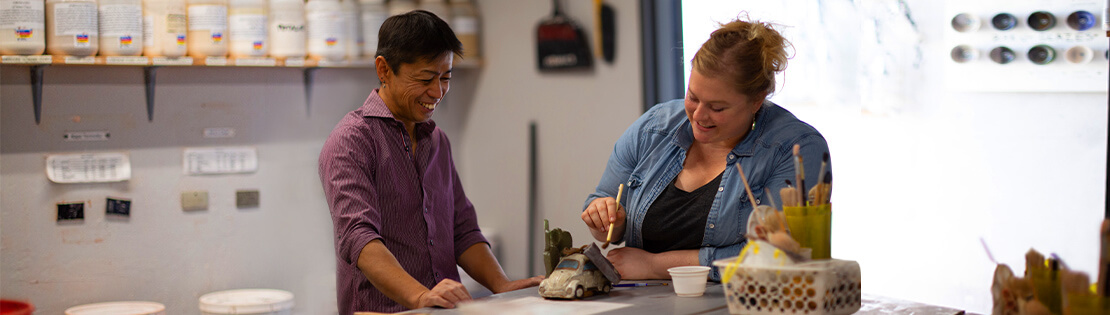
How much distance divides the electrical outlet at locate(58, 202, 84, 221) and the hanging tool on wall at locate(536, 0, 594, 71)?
2.07 m

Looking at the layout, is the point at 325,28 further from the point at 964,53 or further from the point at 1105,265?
the point at 1105,265

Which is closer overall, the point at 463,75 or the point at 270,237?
the point at 270,237

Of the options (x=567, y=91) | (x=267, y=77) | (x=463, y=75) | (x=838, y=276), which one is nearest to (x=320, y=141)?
(x=267, y=77)

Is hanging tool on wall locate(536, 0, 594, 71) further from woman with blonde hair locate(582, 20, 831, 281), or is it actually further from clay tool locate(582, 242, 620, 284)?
clay tool locate(582, 242, 620, 284)

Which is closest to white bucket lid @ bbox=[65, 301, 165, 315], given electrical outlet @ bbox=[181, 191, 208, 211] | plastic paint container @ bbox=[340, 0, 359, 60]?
electrical outlet @ bbox=[181, 191, 208, 211]

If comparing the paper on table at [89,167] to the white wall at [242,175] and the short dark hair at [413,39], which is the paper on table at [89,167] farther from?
the short dark hair at [413,39]

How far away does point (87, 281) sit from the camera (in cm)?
Answer: 345

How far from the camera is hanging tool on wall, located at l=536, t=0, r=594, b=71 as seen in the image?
3834 mm

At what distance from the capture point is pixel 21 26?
306 cm

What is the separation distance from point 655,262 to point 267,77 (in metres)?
2.51

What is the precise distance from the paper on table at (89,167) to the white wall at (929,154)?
104 inches

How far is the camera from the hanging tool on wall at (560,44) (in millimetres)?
3834

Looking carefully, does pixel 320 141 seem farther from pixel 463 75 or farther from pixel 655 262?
pixel 655 262

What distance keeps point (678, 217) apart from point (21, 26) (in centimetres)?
252
